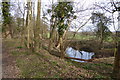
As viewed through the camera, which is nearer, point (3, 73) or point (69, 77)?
point (69, 77)

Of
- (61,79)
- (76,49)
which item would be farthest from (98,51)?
(61,79)

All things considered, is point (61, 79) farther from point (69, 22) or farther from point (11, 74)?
point (69, 22)

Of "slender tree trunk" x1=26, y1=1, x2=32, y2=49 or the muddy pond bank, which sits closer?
"slender tree trunk" x1=26, y1=1, x2=32, y2=49

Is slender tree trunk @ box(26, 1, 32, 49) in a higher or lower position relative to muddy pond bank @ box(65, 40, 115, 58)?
higher

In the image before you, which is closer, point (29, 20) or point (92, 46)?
point (29, 20)

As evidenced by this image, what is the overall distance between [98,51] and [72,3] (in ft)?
39.9

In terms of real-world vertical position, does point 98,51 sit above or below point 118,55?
below

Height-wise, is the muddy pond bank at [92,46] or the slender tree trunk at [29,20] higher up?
the slender tree trunk at [29,20]

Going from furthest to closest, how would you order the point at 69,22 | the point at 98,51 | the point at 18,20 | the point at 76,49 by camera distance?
the point at 18,20 < the point at 76,49 < the point at 98,51 < the point at 69,22

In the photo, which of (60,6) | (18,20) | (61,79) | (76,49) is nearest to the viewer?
(61,79)

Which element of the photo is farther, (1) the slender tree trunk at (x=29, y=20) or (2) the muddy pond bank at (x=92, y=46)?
(2) the muddy pond bank at (x=92, y=46)

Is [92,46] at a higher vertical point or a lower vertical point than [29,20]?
lower

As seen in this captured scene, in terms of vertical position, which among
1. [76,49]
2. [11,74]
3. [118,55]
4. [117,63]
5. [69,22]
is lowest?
[76,49]

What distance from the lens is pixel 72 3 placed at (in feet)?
27.1
